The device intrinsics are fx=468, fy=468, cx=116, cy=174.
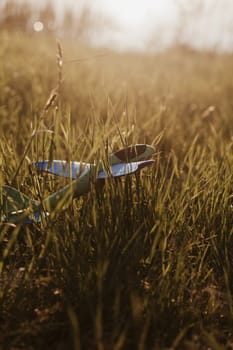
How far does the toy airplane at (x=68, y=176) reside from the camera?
3.34ft

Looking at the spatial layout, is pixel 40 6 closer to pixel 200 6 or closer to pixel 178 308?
pixel 200 6

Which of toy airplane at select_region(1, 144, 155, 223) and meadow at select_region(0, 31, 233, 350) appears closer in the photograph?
meadow at select_region(0, 31, 233, 350)

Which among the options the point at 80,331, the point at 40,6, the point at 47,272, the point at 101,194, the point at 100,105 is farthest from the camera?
the point at 40,6

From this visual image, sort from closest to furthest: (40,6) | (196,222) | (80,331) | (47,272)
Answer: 1. (80,331)
2. (47,272)
3. (196,222)
4. (40,6)

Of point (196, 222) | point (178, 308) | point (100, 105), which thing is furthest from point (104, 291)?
point (100, 105)

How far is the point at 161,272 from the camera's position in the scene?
1009 mm

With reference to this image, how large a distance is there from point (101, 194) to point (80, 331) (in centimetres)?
33

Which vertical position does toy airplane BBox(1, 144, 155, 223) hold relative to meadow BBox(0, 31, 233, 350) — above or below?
above

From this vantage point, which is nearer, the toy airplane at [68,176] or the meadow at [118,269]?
the meadow at [118,269]

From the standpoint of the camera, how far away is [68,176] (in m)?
1.07

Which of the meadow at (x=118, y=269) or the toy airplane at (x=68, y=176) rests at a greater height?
the toy airplane at (x=68, y=176)

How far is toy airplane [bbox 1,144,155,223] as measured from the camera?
1.02 meters

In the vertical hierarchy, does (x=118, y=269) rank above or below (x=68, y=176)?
below

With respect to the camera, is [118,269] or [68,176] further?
[68,176]
